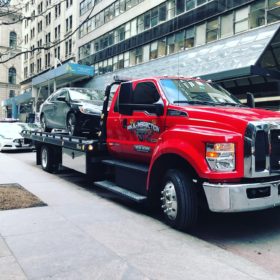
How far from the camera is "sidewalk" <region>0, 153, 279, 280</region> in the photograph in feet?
13.1

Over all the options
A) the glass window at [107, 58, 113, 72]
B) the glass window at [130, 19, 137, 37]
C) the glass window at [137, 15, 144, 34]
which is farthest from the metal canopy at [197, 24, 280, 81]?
the glass window at [107, 58, 113, 72]

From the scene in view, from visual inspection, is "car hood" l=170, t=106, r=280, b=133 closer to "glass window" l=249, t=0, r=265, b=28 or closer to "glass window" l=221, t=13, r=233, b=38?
"glass window" l=249, t=0, r=265, b=28

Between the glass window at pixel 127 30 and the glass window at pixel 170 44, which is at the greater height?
the glass window at pixel 127 30

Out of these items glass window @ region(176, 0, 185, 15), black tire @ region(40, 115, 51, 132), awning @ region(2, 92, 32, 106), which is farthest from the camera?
awning @ region(2, 92, 32, 106)

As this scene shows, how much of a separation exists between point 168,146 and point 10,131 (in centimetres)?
1427

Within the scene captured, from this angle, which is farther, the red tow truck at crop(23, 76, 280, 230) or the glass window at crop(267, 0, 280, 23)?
the glass window at crop(267, 0, 280, 23)

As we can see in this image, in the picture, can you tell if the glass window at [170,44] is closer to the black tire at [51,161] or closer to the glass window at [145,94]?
the black tire at [51,161]

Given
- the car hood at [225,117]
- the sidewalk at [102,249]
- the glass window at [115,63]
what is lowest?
the sidewalk at [102,249]

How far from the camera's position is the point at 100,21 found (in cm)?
→ 4272

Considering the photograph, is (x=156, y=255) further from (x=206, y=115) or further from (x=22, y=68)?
(x=22, y=68)

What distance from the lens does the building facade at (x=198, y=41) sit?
20625 millimetres

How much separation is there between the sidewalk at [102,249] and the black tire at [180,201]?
0.57 feet

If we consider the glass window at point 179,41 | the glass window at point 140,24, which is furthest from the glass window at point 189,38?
the glass window at point 140,24

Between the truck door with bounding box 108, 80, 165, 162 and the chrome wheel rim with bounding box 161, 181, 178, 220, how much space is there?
0.82 m
